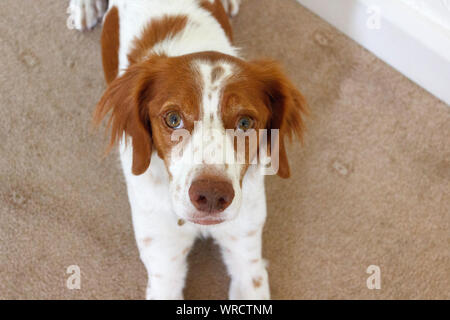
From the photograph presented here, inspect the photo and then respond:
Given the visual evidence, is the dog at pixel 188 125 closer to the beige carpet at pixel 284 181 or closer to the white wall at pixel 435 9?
the beige carpet at pixel 284 181

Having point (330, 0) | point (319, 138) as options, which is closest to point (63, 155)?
point (319, 138)

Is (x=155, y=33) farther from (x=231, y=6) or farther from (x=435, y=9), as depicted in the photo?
(x=435, y=9)

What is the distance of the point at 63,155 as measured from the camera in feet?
6.86

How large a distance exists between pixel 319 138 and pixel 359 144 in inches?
8.1

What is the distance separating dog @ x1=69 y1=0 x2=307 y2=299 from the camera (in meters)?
1.30

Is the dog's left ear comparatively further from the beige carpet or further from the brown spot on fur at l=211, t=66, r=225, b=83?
the beige carpet

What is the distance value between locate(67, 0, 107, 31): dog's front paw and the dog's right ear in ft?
3.19

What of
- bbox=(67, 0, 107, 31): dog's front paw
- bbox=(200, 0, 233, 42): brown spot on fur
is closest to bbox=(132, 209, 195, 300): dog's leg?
bbox=(200, 0, 233, 42): brown spot on fur

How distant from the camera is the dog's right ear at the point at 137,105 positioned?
1429 mm

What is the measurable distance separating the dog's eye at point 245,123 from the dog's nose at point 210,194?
19 centimetres

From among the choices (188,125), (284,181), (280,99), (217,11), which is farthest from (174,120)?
(284,181)

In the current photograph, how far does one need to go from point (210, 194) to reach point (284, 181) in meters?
0.91

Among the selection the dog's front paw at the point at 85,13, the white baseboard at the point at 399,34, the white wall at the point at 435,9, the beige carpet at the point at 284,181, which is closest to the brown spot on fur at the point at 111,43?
the beige carpet at the point at 284,181
